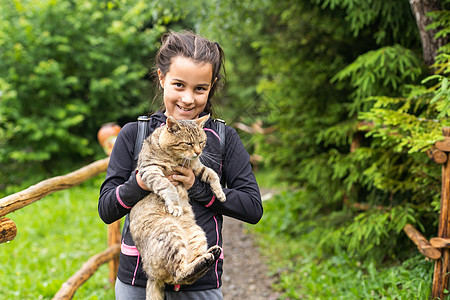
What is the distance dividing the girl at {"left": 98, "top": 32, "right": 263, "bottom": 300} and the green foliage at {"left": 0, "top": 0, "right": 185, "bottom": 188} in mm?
5740

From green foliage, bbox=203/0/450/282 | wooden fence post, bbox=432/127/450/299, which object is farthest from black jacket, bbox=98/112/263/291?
wooden fence post, bbox=432/127/450/299

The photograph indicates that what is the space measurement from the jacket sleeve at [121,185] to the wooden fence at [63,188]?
76 cm

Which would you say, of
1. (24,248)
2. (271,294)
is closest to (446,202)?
(271,294)

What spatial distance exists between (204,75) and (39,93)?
7.58 m

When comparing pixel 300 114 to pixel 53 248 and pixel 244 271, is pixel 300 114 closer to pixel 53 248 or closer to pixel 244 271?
pixel 244 271

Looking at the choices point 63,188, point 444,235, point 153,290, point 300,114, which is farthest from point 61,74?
point 444,235

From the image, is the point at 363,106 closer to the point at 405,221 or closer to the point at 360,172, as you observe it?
the point at 360,172

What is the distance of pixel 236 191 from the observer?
6.65 ft

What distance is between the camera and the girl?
1.97 metres

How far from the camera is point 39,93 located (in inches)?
333

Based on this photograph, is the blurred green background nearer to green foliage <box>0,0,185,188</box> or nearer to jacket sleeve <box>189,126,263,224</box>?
green foliage <box>0,0,185,188</box>

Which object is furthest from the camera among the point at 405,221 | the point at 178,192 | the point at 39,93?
→ the point at 39,93

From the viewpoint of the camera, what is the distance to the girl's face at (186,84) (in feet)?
6.73

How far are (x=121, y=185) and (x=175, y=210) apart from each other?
0.99 feet
